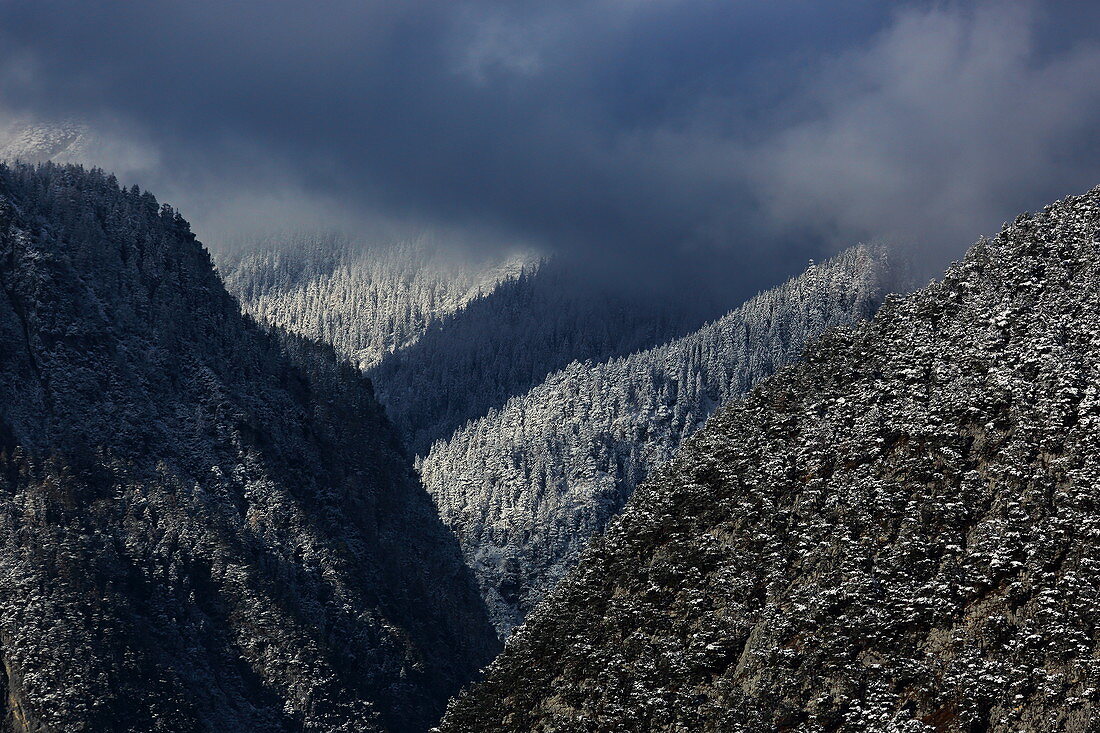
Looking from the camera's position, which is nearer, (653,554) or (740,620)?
(740,620)

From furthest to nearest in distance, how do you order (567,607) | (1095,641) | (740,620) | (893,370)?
(567,607) → (893,370) → (740,620) → (1095,641)

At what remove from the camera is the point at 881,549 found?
11100 cm

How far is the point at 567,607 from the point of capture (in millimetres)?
137875

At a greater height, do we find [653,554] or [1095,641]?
[653,554]

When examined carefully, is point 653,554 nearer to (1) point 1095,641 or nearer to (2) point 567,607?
(2) point 567,607

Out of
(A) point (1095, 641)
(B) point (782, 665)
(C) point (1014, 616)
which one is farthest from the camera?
(B) point (782, 665)

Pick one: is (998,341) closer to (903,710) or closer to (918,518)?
(918,518)

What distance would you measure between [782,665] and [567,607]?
109 feet

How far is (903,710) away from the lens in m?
97.4

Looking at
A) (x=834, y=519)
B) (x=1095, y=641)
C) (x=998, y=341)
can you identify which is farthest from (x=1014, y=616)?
(x=998, y=341)

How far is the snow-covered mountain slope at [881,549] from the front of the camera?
96.8 metres

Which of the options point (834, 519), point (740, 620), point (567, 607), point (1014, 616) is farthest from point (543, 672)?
point (1014, 616)

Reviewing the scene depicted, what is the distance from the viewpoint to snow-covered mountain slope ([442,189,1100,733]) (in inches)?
3812

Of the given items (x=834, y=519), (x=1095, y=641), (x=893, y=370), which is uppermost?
(x=893, y=370)
